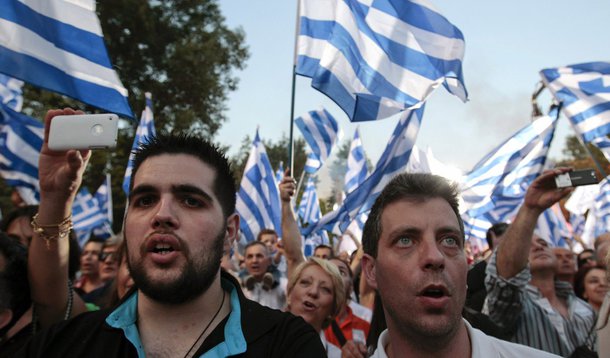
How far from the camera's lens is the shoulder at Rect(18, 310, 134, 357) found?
209cm

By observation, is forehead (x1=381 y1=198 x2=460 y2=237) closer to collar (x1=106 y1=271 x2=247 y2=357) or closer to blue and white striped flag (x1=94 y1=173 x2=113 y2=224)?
collar (x1=106 y1=271 x2=247 y2=357)

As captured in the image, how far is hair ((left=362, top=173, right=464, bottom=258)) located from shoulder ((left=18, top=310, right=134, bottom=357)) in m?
1.11

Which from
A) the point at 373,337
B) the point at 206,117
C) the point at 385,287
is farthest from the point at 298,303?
the point at 206,117

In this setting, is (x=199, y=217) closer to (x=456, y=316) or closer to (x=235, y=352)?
(x=235, y=352)

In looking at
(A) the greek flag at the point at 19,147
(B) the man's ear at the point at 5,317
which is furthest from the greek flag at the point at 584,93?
(B) the man's ear at the point at 5,317

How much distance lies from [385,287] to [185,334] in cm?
81

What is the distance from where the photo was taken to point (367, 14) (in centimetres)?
555

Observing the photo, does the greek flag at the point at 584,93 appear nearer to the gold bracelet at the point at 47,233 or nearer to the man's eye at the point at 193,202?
the man's eye at the point at 193,202

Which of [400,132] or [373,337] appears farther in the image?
[400,132]

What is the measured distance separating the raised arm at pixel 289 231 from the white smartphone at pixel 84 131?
10.8ft

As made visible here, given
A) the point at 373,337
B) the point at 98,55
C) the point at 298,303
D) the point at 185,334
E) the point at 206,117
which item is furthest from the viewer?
the point at 206,117

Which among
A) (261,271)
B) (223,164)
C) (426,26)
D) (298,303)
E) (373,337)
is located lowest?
(261,271)

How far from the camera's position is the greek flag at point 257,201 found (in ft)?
31.3

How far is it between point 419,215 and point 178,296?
101 centimetres
